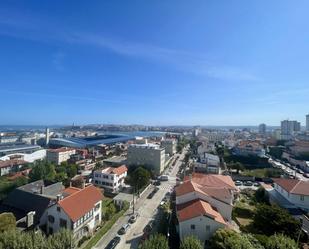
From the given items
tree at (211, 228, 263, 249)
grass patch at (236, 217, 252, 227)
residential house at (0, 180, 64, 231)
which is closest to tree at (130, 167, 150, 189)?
residential house at (0, 180, 64, 231)

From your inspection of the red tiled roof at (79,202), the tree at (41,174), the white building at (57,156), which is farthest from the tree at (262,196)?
the white building at (57,156)

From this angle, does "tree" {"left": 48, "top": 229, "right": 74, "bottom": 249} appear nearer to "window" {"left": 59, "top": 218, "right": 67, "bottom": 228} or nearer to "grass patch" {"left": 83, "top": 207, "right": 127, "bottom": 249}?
Result: "grass patch" {"left": 83, "top": 207, "right": 127, "bottom": 249}

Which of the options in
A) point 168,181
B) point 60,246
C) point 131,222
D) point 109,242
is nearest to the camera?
point 60,246

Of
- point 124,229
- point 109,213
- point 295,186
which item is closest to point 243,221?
point 295,186

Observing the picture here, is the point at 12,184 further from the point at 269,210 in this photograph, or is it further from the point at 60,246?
the point at 269,210

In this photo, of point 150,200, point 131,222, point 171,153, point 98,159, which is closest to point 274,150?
point 171,153

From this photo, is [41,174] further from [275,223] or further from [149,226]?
[275,223]
